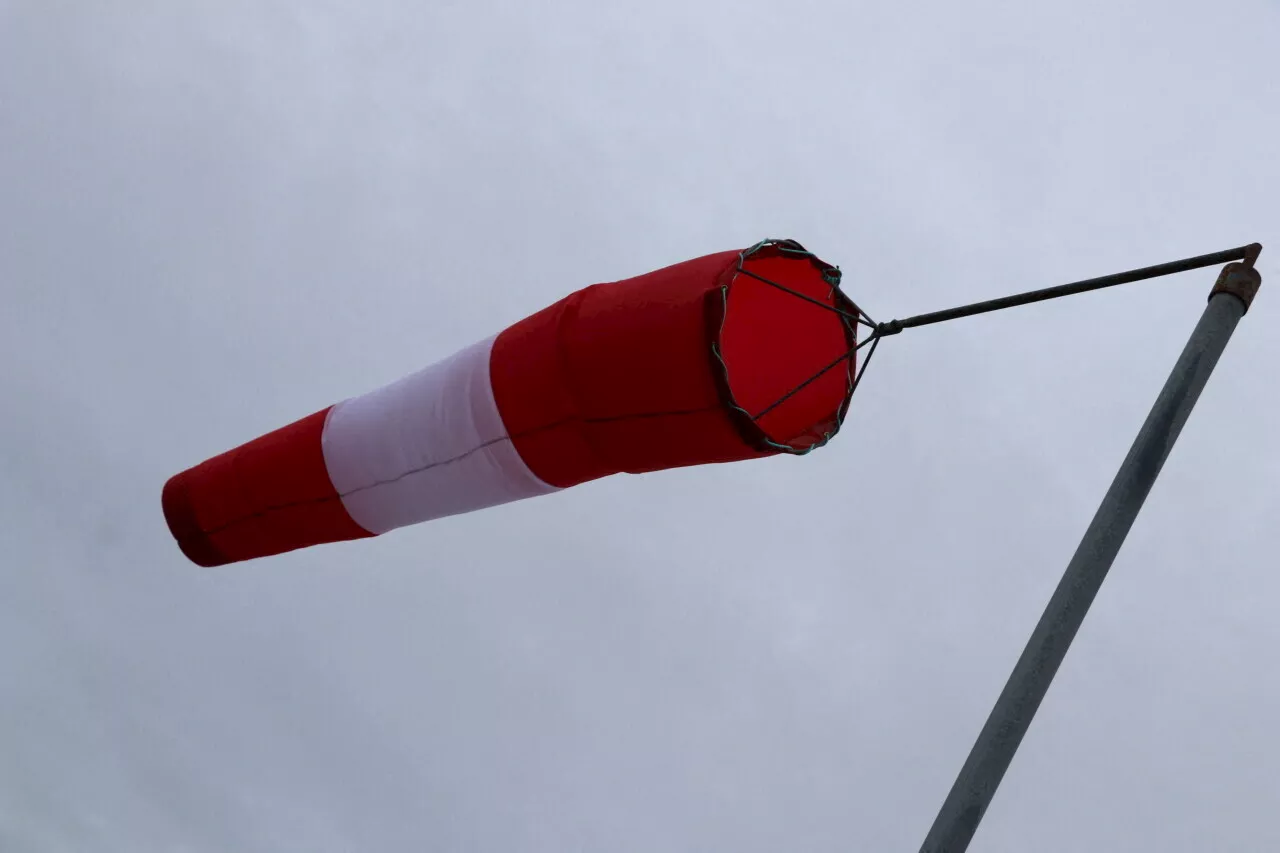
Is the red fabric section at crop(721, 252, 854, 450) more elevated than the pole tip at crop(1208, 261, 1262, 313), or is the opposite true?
the pole tip at crop(1208, 261, 1262, 313)

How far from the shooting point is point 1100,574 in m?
4.46

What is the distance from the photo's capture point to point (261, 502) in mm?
8797

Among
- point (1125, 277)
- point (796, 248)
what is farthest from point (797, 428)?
point (1125, 277)

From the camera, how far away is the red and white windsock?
237 inches

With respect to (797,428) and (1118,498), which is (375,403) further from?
(1118,498)

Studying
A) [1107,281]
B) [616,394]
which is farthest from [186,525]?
[1107,281]

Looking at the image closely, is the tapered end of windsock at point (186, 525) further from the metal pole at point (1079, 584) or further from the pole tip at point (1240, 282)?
the pole tip at point (1240, 282)

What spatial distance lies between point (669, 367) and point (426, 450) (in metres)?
2.35

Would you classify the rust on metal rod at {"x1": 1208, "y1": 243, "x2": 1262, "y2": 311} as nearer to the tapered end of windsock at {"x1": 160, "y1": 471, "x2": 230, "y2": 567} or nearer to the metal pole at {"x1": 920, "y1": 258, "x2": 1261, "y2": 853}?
the metal pole at {"x1": 920, "y1": 258, "x2": 1261, "y2": 853}

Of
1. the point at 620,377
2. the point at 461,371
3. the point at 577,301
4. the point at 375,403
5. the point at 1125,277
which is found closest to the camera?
the point at 1125,277

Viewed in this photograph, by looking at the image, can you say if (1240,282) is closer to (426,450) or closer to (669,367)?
(669,367)

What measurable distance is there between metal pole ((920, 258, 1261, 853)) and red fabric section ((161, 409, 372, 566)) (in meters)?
5.22

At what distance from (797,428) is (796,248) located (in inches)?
35.5

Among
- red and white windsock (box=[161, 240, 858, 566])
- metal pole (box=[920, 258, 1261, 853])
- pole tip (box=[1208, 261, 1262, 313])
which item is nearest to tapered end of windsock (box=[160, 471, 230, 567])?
red and white windsock (box=[161, 240, 858, 566])
